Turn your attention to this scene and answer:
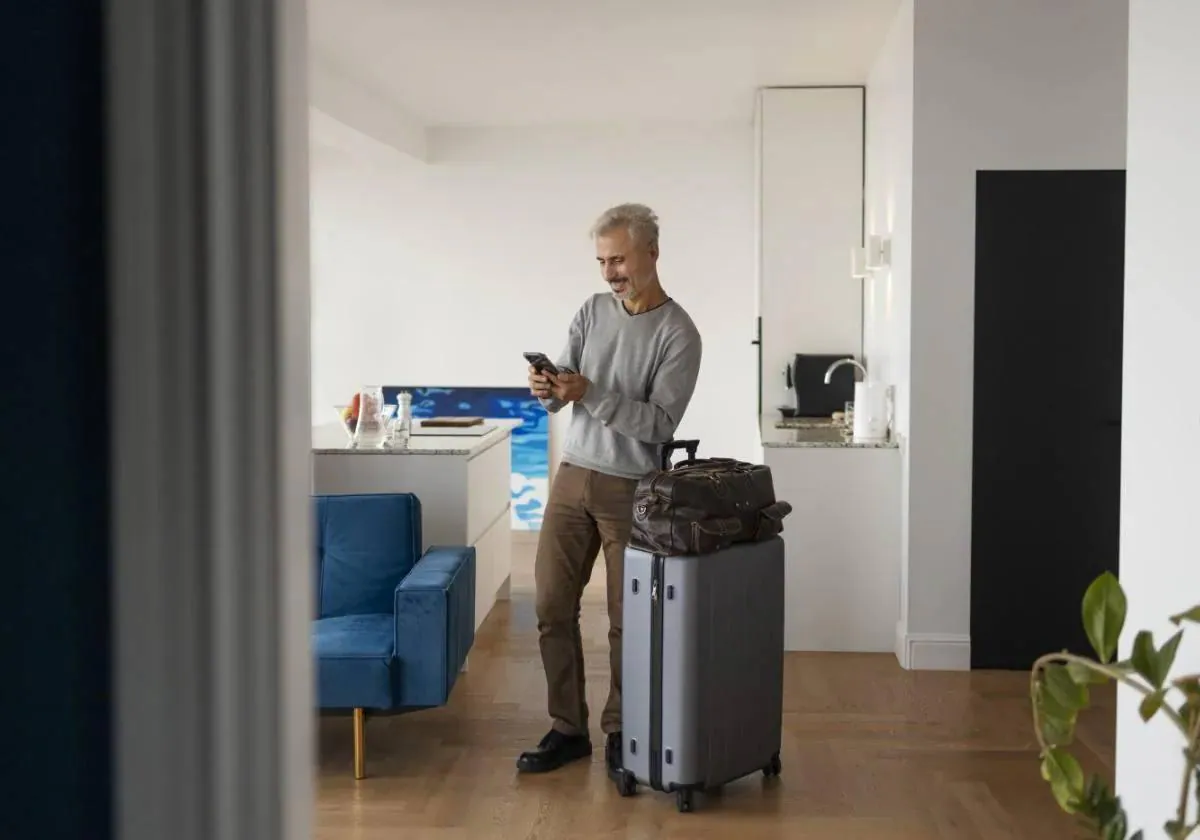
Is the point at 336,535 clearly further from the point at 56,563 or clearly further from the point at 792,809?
the point at 56,563

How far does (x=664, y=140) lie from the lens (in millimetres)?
8594

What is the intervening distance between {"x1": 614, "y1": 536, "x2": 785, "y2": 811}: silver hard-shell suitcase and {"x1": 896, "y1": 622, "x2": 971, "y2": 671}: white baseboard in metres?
1.66

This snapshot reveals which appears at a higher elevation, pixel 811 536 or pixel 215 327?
pixel 215 327

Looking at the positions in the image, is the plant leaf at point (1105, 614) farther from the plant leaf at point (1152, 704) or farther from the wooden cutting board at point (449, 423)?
the wooden cutting board at point (449, 423)

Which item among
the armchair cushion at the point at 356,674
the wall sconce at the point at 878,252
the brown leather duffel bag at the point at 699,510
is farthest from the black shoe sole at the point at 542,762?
the wall sconce at the point at 878,252

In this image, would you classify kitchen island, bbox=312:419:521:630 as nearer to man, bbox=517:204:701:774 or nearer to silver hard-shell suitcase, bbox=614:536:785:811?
man, bbox=517:204:701:774

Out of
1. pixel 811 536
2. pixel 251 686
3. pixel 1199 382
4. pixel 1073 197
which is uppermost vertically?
pixel 1073 197

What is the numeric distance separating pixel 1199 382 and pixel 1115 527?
314 centimetres

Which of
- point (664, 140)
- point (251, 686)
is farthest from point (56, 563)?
point (664, 140)

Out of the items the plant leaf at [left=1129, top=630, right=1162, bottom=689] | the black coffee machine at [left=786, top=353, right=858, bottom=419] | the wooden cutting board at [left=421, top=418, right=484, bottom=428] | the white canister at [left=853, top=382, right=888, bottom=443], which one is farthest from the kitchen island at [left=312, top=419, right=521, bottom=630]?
the plant leaf at [left=1129, top=630, right=1162, bottom=689]

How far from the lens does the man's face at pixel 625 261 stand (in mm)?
3768

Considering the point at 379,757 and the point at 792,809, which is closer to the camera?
the point at 792,809

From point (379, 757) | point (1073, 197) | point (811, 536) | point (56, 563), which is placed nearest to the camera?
point (56, 563)

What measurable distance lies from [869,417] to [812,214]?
6.20 ft
